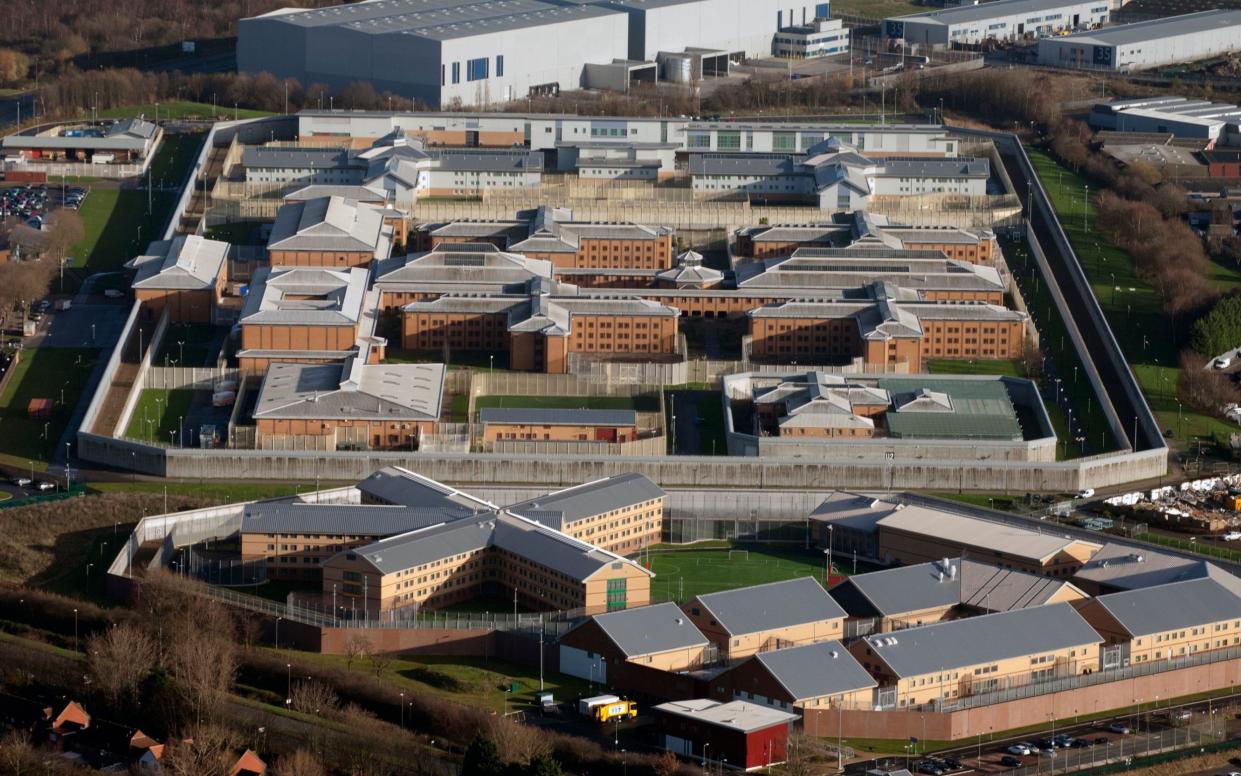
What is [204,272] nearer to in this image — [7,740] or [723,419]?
[723,419]

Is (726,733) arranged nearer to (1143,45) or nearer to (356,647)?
(356,647)

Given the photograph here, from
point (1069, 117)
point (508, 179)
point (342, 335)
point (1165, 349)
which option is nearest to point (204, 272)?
point (342, 335)

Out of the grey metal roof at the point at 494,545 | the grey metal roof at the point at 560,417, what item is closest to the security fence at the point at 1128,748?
the grey metal roof at the point at 494,545

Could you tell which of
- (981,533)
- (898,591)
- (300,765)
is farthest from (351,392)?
(300,765)

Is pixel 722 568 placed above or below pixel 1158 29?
below

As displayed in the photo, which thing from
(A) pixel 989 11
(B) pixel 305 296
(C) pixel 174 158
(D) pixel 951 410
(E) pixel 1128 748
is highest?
(A) pixel 989 11

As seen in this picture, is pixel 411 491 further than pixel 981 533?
Yes
